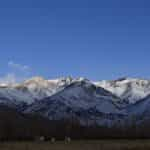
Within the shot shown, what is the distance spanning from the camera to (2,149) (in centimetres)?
7400

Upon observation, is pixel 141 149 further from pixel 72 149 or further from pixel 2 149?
pixel 2 149

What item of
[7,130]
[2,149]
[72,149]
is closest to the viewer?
[2,149]

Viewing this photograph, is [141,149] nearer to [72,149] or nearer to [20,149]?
[72,149]

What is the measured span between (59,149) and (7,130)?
115082 mm

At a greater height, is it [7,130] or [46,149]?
[7,130]

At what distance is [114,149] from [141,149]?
479cm

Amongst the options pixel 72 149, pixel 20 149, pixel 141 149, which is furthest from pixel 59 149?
pixel 141 149

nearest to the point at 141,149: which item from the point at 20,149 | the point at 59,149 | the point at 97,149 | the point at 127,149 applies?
the point at 127,149

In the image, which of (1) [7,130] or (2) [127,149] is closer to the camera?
(2) [127,149]

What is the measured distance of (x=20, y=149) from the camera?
245 feet

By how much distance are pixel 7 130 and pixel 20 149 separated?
117 metres

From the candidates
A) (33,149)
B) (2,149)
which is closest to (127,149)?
(33,149)

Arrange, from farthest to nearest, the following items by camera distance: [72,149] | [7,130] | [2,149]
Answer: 1. [7,130]
2. [72,149]
3. [2,149]

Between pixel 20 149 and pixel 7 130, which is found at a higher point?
pixel 7 130
